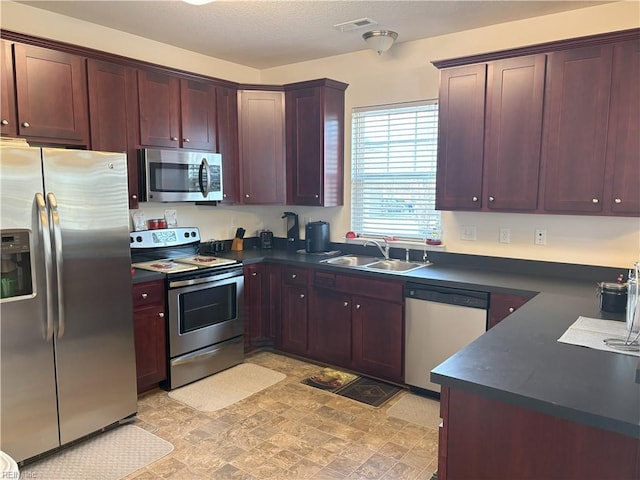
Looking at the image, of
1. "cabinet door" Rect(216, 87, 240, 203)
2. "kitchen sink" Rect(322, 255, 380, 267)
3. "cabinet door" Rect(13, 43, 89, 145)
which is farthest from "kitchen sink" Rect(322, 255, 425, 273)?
"cabinet door" Rect(13, 43, 89, 145)

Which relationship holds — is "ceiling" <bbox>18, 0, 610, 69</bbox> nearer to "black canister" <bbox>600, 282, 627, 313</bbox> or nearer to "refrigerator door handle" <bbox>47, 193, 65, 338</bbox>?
"refrigerator door handle" <bbox>47, 193, 65, 338</bbox>

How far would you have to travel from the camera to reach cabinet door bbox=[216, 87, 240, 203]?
412 centimetres

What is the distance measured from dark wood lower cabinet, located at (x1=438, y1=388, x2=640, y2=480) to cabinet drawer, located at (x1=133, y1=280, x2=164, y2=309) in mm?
2331

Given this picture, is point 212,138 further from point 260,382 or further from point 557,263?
point 557,263

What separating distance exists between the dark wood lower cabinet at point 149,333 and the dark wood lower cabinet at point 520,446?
233 cm

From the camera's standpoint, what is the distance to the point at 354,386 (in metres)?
3.54

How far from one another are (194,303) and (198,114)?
158 cm

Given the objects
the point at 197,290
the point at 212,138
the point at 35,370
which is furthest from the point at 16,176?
the point at 212,138

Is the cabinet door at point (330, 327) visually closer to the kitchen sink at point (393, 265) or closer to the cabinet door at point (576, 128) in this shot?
the kitchen sink at point (393, 265)

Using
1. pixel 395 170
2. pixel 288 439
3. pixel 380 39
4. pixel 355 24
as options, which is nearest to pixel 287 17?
pixel 355 24

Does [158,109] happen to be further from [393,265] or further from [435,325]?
[435,325]

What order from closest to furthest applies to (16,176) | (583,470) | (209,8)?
(583,470)
(16,176)
(209,8)

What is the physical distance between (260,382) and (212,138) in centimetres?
208

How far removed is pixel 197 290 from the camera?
11.7ft
